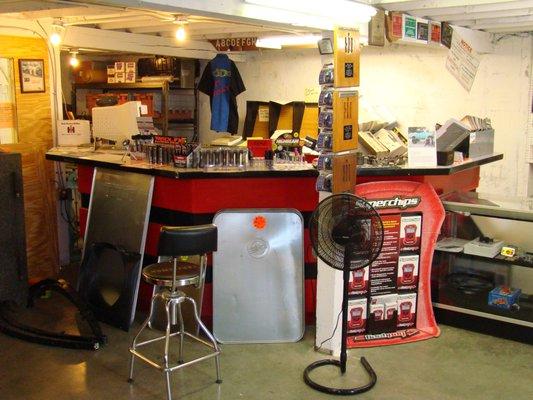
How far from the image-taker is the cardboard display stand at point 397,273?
14.3 ft

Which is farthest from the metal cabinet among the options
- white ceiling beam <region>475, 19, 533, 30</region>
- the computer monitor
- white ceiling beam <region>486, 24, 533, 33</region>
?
white ceiling beam <region>486, 24, 533, 33</region>

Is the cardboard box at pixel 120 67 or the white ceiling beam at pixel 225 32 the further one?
Result: the cardboard box at pixel 120 67

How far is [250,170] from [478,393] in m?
2.16

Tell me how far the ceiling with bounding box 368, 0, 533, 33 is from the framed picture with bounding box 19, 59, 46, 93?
318cm

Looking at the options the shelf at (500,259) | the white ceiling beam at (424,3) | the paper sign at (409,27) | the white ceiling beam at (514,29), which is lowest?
the shelf at (500,259)

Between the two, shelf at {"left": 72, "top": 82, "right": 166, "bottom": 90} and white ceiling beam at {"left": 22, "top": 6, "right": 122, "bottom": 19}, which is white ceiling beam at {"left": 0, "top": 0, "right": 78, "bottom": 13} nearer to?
white ceiling beam at {"left": 22, "top": 6, "right": 122, "bottom": 19}

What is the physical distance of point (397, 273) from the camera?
4461 millimetres

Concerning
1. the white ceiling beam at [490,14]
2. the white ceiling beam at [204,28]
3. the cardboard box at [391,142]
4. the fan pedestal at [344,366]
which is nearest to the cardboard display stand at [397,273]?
the fan pedestal at [344,366]

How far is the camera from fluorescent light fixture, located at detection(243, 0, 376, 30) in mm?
3600

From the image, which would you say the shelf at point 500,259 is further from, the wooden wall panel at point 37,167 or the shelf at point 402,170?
the wooden wall panel at point 37,167

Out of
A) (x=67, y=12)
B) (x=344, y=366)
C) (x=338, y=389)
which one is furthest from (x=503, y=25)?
(x=67, y=12)

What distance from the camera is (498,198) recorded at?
16.6 ft

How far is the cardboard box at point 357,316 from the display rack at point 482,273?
71cm

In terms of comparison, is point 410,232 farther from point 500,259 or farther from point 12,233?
point 12,233
